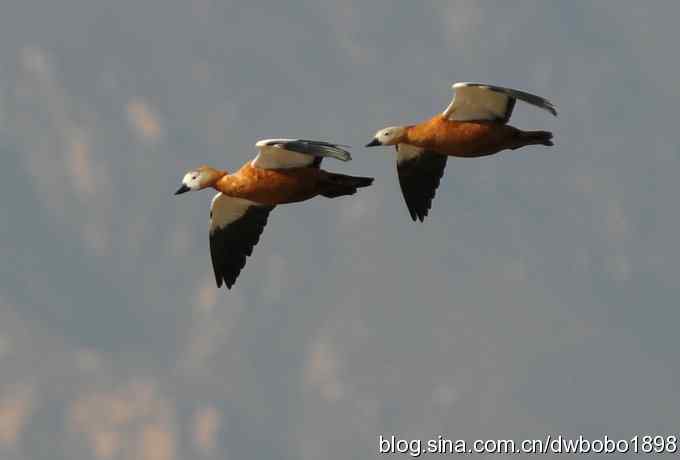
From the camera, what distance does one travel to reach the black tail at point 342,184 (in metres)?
34.5

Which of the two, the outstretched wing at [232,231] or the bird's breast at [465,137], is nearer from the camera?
the bird's breast at [465,137]

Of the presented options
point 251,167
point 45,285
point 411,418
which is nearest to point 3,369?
point 45,285

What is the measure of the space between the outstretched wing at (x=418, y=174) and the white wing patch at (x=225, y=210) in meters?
2.82

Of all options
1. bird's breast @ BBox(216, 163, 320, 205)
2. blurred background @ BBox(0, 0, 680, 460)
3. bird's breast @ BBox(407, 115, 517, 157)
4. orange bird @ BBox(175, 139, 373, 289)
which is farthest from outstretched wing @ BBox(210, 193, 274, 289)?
blurred background @ BBox(0, 0, 680, 460)

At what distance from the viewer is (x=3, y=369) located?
6127 inches

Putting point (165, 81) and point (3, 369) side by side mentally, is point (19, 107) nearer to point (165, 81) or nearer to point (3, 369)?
point (165, 81)

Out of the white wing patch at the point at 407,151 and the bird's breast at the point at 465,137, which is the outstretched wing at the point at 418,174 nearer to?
the white wing patch at the point at 407,151

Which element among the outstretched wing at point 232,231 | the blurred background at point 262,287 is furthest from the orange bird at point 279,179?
the blurred background at point 262,287

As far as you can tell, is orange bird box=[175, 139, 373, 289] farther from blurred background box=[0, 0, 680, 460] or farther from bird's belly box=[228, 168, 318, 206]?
blurred background box=[0, 0, 680, 460]

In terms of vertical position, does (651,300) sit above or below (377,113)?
below

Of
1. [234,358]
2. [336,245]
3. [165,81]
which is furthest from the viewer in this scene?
[165,81]

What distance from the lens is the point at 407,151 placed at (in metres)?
37.7

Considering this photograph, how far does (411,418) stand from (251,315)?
709 inches

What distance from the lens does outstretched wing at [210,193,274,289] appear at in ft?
122
